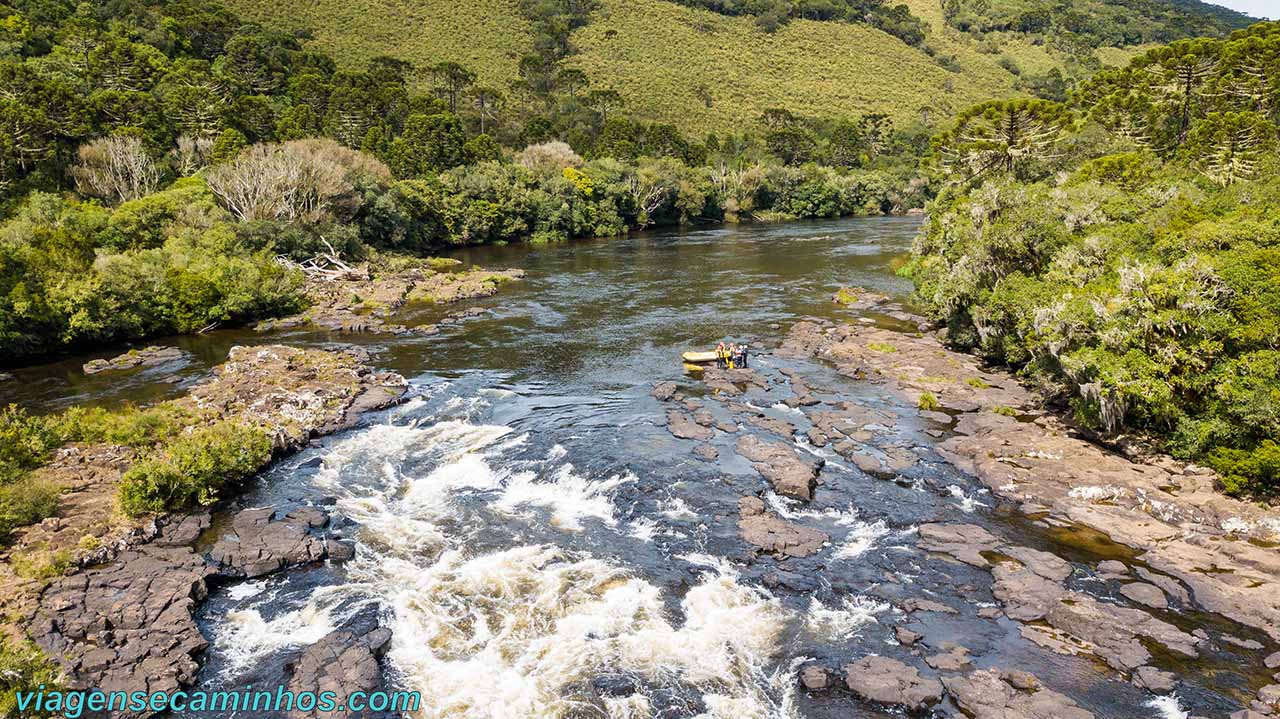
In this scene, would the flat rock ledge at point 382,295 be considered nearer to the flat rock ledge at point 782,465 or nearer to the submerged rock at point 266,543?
the submerged rock at point 266,543

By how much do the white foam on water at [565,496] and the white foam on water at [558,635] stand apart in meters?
2.74

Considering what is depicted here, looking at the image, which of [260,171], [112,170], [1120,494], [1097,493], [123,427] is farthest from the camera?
[112,170]

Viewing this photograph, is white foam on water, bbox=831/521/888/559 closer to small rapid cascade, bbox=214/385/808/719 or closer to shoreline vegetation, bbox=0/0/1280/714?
small rapid cascade, bbox=214/385/808/719

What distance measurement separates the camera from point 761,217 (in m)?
122

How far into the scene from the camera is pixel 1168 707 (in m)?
15.7

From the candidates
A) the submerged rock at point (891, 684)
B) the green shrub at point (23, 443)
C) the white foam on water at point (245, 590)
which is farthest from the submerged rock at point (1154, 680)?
the green shrub at point (23, 443)

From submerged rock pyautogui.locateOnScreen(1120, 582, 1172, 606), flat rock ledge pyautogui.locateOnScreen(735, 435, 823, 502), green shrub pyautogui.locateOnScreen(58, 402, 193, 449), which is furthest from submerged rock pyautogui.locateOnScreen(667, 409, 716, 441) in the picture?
green shrub pyautogui.locateOnScreen(58, 402, 193, 449)

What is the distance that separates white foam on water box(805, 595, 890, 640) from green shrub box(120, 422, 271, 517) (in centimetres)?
1938

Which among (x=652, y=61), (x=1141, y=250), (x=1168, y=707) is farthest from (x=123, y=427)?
(x=652, y=61)

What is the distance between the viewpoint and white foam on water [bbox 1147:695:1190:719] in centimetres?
1545

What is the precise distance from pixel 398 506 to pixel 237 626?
7016 millimetres

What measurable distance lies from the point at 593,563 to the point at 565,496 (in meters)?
4.87

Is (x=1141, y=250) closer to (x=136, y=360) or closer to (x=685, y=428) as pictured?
(x=685, y=428)

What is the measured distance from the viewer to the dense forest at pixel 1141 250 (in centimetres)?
2434
